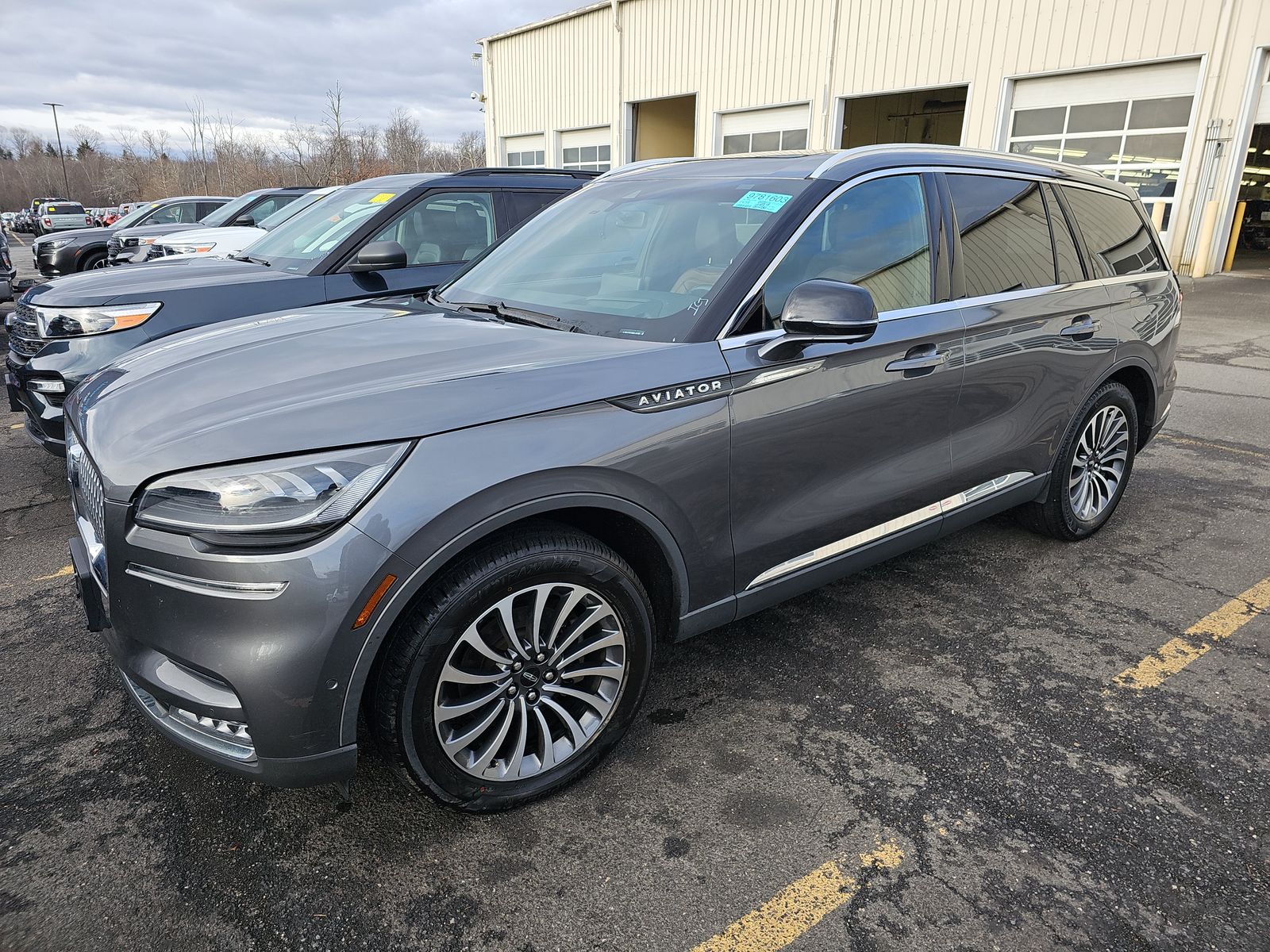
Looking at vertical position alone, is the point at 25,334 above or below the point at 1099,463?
above

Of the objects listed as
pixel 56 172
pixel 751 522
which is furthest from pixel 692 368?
pixel 56 172

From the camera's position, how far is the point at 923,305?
125 inches

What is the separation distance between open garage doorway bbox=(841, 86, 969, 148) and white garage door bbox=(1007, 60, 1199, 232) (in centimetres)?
383

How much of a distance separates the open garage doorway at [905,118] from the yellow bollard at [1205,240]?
21.8 feet

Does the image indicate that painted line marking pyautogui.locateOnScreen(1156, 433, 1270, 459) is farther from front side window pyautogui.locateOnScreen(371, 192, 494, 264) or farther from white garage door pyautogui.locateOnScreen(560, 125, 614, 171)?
white garage door pyautogui.locateOnScreen(560, 125, 614, 171)

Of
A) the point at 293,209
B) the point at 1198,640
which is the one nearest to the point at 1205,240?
the point at 1198,640

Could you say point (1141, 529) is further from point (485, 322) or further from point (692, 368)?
point (485, 322)

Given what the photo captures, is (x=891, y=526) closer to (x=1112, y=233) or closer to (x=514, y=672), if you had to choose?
(x=514, y=672)

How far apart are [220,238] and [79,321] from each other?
5771 millimetres

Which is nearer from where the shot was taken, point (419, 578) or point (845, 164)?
point (419, 578)

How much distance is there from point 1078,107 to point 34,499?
17.4 m

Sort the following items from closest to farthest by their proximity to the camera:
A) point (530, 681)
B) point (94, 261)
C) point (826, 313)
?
point (530, 681) → point (826, 313) → point (94, 261)

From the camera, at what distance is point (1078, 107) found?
15664 mm

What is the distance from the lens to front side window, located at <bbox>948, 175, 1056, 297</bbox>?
3375mm
